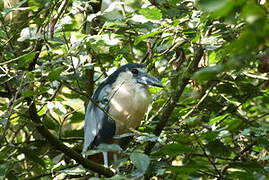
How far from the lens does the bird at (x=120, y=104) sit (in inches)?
104

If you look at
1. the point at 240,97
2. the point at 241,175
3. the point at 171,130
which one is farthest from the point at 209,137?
the point at 240,97

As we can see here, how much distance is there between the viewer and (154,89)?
270 centimetres

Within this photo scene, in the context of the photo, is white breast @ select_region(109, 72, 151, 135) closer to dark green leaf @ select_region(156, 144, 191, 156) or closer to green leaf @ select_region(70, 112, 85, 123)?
green leaf @ select_region(70, 112, 85, 123)

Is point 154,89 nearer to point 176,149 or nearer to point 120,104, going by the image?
point 120,104

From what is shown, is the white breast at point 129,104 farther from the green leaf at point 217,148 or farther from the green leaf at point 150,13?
the green leaf at point 217,148

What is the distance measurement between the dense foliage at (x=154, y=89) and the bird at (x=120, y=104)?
7 cm

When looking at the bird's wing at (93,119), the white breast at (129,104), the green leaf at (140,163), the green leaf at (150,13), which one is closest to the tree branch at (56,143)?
the green leaf at (140,163)

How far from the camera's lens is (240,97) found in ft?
7.41

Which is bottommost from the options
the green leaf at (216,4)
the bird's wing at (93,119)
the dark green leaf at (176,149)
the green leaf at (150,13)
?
the bird's wing at (93,119)

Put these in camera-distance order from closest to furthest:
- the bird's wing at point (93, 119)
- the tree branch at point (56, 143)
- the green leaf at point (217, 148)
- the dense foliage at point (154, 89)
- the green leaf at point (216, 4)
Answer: the green leaf at point (216, 4)
the dense foliage at point (154, 89)
the green leaf at point (217, 148)
the tree branch at point (56, 143)
the bird's wing at point (93, 119)

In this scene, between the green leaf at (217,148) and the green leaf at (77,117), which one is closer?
the green leaf at (217,148)

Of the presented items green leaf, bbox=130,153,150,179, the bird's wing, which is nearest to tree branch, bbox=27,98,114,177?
green leaf, bbox=130,153,150,179

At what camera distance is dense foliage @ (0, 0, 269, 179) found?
138 centimetres

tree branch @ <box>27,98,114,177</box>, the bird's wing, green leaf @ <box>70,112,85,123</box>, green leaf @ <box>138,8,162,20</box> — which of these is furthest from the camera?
green leaf @ <box>70,112,85,123</box>
